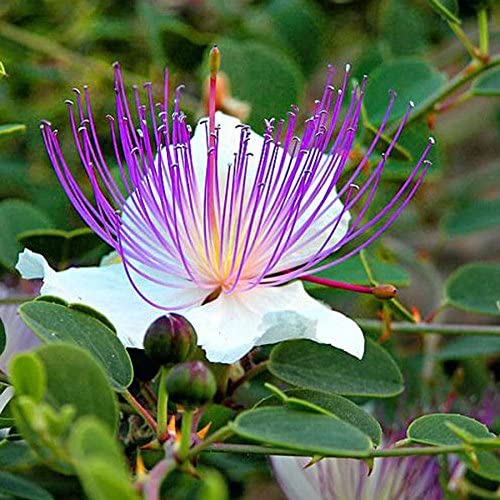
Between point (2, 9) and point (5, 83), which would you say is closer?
point (2, 9)

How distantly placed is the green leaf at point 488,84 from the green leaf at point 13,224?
1.76 feet

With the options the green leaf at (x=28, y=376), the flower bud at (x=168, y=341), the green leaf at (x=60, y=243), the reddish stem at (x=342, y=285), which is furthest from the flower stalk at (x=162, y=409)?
the green leaf at (x=60, y=243)

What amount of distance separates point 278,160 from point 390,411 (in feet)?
1.69

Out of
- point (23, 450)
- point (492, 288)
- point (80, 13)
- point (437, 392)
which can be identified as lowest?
point (437, 392)

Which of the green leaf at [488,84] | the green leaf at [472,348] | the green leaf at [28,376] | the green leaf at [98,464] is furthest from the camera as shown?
the green leaf at [472,348]

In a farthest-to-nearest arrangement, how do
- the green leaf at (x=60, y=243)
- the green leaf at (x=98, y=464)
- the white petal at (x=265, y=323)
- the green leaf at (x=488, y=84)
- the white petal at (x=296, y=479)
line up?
1. the green leaf at (x=488, y=84)
2. the green leaf at (x=60, y=243)
3. the white petal at (x=296, y=479)
4. the white petal at (x=265, y=323)
5. the green leaf at (x=98, y=464)

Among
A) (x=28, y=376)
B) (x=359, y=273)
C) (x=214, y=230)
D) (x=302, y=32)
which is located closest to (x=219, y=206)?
(x=214, y=230)

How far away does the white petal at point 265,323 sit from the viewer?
2.72ft

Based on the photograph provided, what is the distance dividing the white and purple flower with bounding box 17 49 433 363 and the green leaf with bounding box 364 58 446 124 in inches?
11.8

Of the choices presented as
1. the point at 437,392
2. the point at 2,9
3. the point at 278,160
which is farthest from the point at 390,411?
the point at 2,9

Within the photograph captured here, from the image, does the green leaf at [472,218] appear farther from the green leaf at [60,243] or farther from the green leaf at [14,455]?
the green leaf at [14,455]

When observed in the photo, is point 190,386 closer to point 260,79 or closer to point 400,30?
point 260,79

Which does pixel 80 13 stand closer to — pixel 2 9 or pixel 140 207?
pixel 2 9

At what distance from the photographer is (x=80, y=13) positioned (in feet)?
5.99
